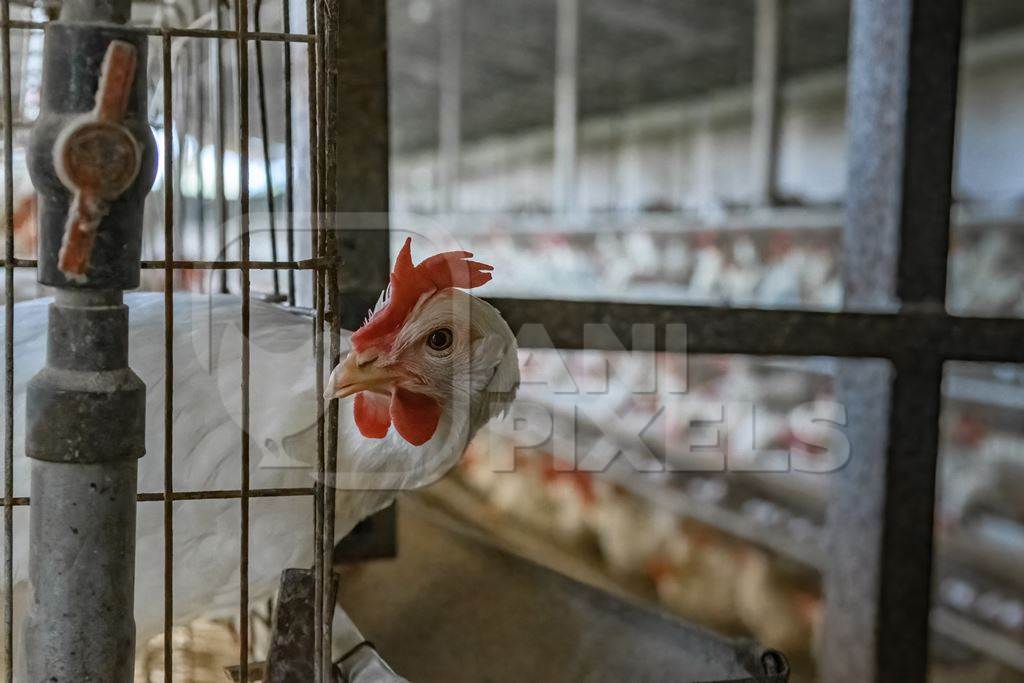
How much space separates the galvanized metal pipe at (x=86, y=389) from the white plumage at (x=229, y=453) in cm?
33

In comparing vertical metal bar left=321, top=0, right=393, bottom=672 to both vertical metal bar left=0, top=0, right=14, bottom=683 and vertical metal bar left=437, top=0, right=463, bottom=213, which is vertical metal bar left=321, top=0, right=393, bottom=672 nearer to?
vertical metal bar left=0, top=0, right=14, bottom=683

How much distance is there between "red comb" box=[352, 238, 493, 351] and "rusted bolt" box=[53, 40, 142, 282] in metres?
0.34

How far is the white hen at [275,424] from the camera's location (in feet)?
2.90

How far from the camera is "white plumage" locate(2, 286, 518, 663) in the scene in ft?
3.01

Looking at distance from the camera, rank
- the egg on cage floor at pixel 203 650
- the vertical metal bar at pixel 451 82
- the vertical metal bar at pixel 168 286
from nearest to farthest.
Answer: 1. the vertical metal bar at pixel 168 286
2. the egg on cage floor at pixel 203 650
3. the vertical metal bar at pixel 451 82

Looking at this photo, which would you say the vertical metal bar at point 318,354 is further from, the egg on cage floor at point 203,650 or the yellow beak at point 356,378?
the egg on cage floor at point 203,650

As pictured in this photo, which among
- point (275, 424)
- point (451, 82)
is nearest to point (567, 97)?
point (451, 82)

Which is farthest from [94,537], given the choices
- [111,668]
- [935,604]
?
[935,604]

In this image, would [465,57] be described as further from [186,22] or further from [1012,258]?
[186,22]

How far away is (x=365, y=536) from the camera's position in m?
1.23

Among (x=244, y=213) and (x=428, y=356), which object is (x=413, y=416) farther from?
(x=244, y=213)

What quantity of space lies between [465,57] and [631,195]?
2352mm

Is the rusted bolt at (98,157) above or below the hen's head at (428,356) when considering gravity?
above

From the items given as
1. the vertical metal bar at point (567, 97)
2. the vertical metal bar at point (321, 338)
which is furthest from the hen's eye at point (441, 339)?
the vertical metal bar at point (567, 97)
